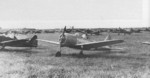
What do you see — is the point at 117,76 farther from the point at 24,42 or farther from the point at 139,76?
the point at 24,42

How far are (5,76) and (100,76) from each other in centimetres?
288

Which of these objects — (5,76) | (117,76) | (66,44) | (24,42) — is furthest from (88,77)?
(24,42)

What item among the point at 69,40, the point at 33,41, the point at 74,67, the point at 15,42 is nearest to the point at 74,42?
the point at 69,40

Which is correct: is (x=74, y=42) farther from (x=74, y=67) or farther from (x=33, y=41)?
(x=33, y=41)

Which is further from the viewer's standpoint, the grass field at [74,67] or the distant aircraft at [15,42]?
the distant aircraft at [15,42]

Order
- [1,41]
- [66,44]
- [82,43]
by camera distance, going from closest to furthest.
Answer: [66,44] < [82,43] < [1,41]

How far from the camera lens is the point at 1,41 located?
51.5 ft

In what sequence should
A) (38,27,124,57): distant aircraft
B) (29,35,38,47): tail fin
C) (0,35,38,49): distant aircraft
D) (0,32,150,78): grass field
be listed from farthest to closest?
(29,35,38,47): tail fin < (0,35,38,49): distant aircraft < (38,27,124,57): distant aircraft < (0,32,150,78): grass field

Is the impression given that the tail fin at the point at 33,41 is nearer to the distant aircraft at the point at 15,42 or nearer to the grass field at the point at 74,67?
the distant aircraft at the point at 15,42

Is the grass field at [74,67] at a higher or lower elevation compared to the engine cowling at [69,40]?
lower

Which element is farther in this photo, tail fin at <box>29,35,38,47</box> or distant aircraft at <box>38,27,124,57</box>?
tail fin at <box>29,35,38,47</box>

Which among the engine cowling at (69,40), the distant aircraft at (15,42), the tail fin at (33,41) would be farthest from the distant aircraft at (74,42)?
the tail fin at (33,41)

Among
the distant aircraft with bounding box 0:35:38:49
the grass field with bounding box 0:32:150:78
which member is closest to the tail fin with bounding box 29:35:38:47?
the distant aircraft with bounding box 0:35:38:49

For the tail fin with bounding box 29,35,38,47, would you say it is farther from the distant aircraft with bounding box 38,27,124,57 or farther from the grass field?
the grass field
